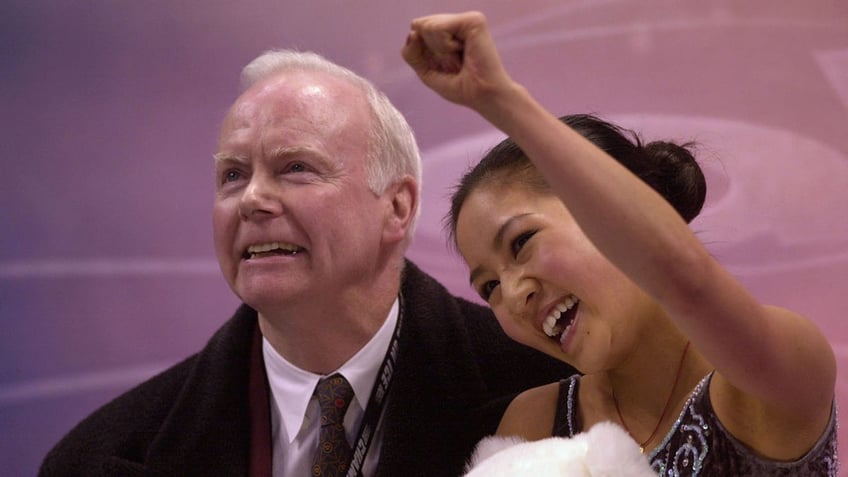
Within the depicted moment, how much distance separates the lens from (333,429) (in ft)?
5.92

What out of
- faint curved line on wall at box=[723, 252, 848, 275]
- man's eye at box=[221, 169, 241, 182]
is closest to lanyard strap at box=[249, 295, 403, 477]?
man's eye at box=[221, 169, 241, 182]

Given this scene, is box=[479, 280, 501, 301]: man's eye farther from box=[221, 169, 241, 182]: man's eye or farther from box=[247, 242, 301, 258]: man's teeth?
box=[221, 169, 241, 182]: man's eye

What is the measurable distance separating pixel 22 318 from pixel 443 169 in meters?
0.98

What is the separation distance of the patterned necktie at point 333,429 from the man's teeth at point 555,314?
2.05ft

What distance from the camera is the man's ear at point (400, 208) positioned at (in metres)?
1.93

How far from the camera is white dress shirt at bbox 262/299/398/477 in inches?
72.2

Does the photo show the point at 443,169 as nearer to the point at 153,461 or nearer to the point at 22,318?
the point at 153,461

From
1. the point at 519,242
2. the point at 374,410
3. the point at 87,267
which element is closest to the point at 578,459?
the point at 519,242

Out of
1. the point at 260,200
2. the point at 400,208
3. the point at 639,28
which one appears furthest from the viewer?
the point at 639,28

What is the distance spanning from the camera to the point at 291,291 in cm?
174

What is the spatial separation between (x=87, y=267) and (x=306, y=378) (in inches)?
24.5

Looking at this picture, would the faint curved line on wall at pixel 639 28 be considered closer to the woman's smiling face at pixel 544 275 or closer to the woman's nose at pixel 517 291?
the woman's smiling face at pixel 544 275

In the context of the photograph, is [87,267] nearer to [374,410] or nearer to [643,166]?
[374,410]

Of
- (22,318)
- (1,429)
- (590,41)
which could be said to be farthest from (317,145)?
(1,429)
